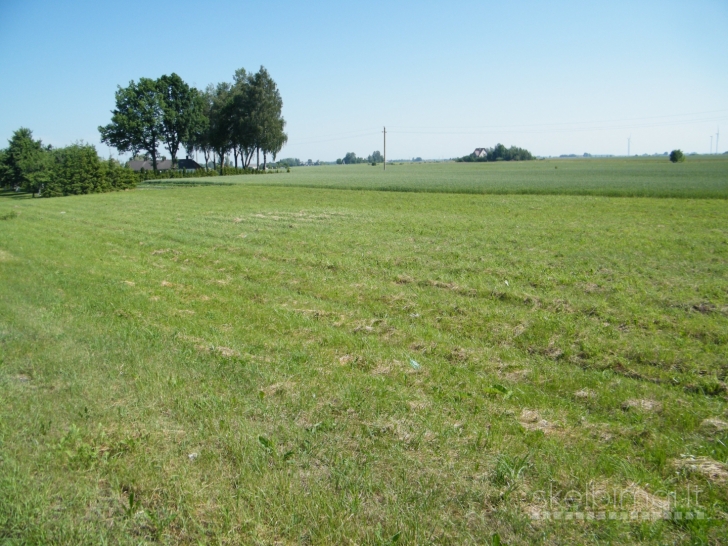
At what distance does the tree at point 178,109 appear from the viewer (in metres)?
84.2

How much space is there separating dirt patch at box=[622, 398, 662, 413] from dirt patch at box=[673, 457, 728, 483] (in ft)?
3.42

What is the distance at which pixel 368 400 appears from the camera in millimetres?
5215

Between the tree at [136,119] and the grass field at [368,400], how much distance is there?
78577mm

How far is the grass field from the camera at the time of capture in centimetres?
339

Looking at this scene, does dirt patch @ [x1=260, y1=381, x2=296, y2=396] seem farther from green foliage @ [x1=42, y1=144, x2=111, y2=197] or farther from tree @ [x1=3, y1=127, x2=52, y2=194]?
tree @ [x1=3, y1=127, x2=52, y2=194]

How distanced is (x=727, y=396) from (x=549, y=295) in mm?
4157

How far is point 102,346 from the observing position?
676 cm

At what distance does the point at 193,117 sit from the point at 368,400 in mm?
91231

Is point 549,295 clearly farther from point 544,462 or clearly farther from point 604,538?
point 604,538

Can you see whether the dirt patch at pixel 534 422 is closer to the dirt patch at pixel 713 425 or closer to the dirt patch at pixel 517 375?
the dirt patch at pixel 517 375

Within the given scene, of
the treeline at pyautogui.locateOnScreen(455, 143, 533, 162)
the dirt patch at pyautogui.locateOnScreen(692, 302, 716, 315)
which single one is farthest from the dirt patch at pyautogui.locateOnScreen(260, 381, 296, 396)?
the treeline at pyautogui.locateOnScreen(455, 143, 533, 162)

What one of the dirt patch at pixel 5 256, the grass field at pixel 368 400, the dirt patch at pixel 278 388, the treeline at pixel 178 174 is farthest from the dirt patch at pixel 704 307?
the treeline at pixel 178 174
